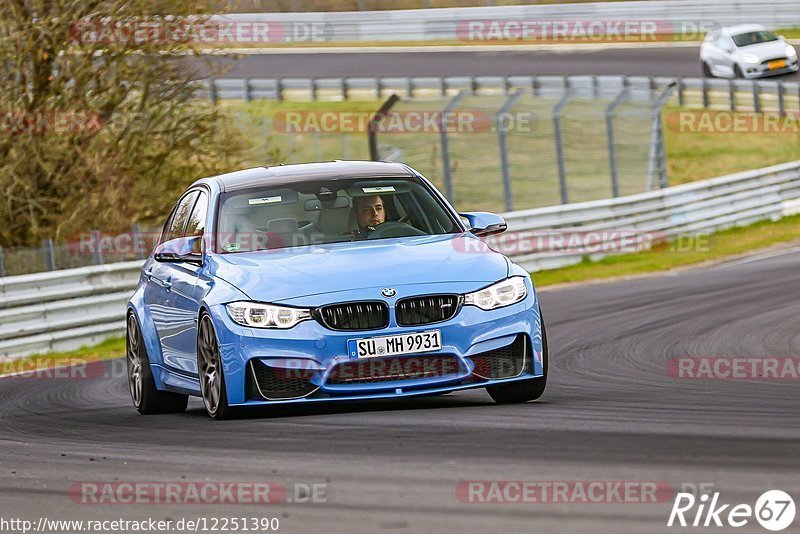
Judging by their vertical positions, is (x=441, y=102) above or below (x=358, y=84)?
above

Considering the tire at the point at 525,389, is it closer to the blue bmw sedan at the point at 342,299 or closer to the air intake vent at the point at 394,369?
the blue bmw sedan at the point at 342,299

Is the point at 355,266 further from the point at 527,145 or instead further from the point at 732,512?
the point at 527,145

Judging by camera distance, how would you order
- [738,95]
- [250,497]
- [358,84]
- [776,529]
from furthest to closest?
[358,84], [738,95], [250,497], [776,529]

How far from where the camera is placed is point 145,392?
10.8 metres

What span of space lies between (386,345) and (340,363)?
27 centimetres

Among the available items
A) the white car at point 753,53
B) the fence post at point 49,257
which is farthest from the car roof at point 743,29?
the fence post at point 49,257

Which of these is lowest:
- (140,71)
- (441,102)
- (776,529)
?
(441,102)

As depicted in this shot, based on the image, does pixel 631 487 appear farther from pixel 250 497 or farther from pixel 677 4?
pixel 677 4

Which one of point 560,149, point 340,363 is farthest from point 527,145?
point 340,363

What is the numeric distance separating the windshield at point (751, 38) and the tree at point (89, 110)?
22057mm

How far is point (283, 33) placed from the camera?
54.4 meters

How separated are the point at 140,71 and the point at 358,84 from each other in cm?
2275

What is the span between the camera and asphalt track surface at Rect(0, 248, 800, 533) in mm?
5793

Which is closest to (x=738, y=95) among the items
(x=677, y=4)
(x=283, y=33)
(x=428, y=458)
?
(x=677, y=4)
